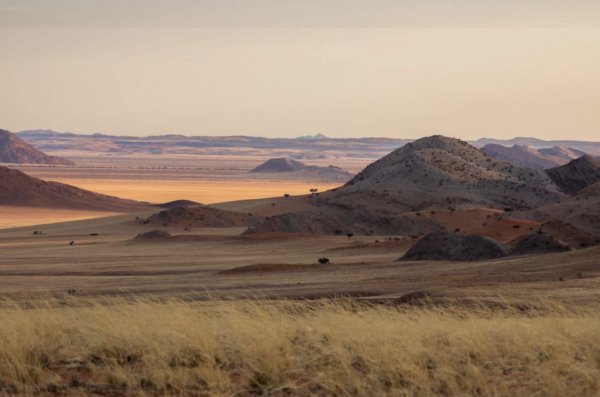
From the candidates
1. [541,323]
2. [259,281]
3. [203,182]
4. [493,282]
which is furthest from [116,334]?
[203,182]

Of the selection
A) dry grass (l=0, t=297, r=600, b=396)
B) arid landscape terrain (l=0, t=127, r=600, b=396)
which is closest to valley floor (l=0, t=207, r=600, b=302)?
arid landscape terrain (l=0, t=127, r=600, b=396)

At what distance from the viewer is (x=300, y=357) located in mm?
8945

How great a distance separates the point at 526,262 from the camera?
26.6 metres

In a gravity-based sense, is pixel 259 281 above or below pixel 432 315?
below

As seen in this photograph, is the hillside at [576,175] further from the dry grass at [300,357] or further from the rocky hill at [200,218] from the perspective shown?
the dry grass at [300,357]

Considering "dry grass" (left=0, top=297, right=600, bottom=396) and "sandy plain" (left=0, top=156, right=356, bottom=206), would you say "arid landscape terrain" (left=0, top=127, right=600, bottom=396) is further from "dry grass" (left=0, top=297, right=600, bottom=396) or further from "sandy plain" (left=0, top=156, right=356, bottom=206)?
"sandy plain" (left=0, top=156, right=356, bottom=206)

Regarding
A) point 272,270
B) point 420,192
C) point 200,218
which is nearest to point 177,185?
point 200,218

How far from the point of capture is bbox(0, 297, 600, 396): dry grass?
812 cm

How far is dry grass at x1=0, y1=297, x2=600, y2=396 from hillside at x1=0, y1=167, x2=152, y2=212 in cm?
9080

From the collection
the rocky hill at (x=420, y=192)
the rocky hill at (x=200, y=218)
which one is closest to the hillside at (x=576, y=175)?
the rocky hill at (x=420, y=192)

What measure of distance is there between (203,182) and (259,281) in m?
137

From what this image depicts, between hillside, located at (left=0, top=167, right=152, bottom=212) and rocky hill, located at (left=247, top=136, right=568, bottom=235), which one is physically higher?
rocky hill, located at (left=247, top=136, right=568, bottom=235)

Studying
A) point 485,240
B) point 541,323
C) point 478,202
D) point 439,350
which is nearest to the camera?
point 439,350

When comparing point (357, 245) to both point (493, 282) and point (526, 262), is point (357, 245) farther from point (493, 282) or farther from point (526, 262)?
point (493, 282)
